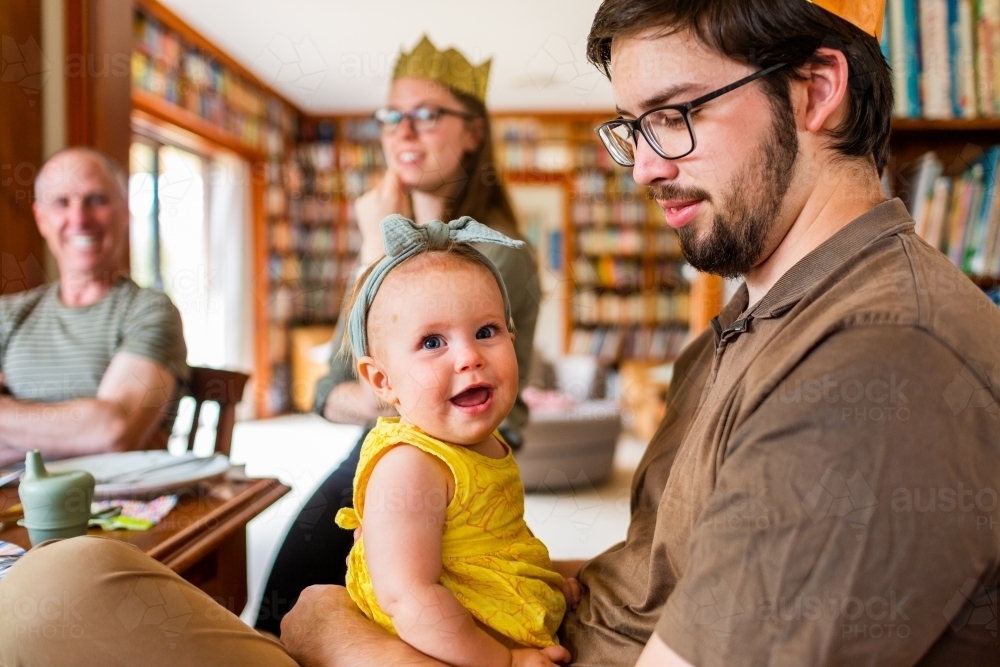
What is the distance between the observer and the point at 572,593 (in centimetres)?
111

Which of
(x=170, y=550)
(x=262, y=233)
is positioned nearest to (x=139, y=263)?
(x=262, y=233)

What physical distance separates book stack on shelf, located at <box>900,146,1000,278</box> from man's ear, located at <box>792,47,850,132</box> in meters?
1.24

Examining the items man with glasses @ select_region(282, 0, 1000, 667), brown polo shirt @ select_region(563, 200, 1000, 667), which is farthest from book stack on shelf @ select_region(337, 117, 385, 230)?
brown polo shirt @ select_region(563, 200, 1000, 667)

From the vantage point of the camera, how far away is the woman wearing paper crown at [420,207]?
4.99 ft

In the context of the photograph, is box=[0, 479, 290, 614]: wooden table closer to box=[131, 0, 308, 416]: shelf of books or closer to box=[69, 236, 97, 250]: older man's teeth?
box=[69, 236, 97, 250]: older man's teeth

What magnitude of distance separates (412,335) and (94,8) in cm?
195

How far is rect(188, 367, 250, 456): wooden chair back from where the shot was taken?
6.03 ft

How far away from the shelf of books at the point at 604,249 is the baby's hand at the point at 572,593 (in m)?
6.34

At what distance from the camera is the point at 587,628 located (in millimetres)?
1021

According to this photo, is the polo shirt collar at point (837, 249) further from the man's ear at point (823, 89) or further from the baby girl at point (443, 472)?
the baby girl at point (443, 472)

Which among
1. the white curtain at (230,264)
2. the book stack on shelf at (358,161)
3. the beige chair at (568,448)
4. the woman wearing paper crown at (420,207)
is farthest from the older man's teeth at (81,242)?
the book stack on shelf at (358,161)

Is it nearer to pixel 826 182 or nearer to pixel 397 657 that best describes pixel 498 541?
pixel 397 657

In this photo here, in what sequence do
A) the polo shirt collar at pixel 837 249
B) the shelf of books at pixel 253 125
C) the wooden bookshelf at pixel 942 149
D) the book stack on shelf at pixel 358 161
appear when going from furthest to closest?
the book stack on shelf at pixel 358 161 → the shelf of books at pixel 253 125 → the wooden bookshelf at pixel 942 149 → the polo shirt collar at pixel 837 249

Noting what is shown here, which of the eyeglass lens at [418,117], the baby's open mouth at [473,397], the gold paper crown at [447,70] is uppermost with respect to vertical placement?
the gold paper crown at [447,70]
